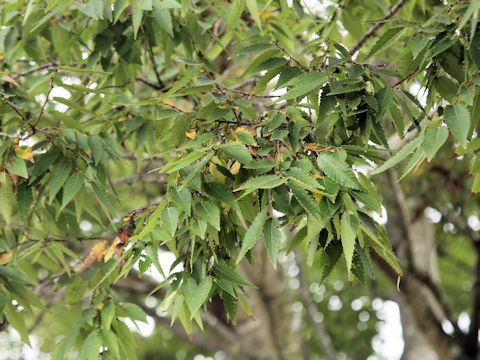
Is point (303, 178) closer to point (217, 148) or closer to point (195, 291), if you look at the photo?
point (217, 148)

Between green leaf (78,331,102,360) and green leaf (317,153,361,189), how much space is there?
2.73 feet

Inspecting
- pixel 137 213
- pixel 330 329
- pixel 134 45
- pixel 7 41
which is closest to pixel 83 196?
pixel 137 213

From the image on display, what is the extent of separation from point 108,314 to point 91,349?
12cm

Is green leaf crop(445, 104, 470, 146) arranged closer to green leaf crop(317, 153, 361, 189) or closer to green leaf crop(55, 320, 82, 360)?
green leaf crop(317, 153, 361, 189)

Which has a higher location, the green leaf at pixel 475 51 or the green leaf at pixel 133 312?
the green leaf at pixel 475 51

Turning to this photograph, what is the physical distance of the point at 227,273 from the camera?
130cm

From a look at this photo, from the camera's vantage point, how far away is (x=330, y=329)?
25.5ft

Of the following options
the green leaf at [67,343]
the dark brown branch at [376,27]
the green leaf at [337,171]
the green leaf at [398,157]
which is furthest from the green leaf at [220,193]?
the dark brown branch at [376,27]

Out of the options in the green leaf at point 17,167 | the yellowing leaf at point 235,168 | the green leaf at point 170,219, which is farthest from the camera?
the green leaf at point 17,167

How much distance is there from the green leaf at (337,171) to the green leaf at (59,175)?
34.7 inches

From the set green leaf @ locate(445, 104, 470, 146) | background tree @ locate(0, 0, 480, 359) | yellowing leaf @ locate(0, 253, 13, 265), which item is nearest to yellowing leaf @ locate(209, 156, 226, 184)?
background tree @ locate(0, 0, 480, 359)

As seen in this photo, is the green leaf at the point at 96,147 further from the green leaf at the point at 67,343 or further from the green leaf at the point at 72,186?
the green leaf at the point at 67,343

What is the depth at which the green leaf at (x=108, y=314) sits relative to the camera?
1538 mm

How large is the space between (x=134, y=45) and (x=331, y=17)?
0.90 metres
